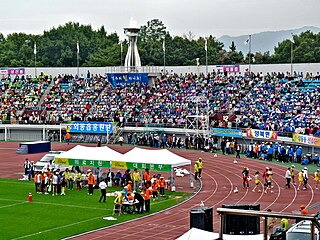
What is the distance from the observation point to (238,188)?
36.5 m

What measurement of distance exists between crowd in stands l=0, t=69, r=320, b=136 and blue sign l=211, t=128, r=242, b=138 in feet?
3.50

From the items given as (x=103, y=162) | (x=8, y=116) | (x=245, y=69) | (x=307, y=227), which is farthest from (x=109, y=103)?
(x=307, y=227)

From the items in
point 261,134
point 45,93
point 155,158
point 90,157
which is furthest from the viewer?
point 45,93

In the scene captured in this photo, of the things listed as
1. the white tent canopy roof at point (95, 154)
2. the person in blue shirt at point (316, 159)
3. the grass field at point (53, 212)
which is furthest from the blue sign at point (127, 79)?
the grass field at point (53, 212)

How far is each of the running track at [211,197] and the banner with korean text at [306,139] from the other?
2865 mm

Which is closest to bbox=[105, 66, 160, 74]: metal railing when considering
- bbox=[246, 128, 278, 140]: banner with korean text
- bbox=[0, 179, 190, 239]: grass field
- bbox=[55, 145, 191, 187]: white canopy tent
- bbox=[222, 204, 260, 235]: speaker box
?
bbox=[246, 128, 278, 140]: banner with korean text

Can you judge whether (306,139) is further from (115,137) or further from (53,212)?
(53,212)

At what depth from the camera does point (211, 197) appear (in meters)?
33.9

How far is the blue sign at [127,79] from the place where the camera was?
2808 inches

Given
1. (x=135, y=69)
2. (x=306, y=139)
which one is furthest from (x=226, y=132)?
(x=135, y=69)

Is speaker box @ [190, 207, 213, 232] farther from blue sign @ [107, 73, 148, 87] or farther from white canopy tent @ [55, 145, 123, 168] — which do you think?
blue sign @ [107, 73, 148, 87]

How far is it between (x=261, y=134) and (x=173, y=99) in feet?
51.0

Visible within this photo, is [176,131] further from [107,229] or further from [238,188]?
[107,229]

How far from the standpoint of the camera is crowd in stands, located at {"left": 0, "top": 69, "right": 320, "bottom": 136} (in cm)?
5575
